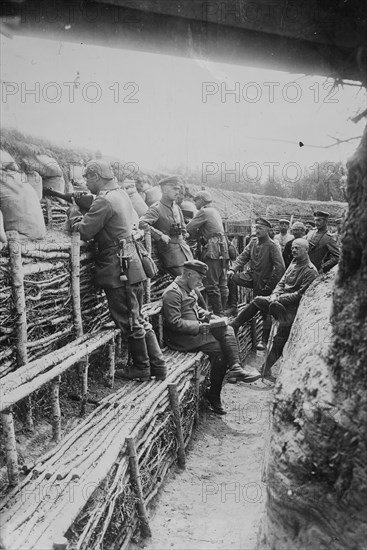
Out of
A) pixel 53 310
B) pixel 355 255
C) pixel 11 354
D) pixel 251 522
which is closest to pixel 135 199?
pixel 53 310

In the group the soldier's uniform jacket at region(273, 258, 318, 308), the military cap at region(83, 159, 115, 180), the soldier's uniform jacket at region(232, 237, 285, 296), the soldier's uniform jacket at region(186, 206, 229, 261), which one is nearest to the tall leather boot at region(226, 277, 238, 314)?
the soldier's uniform jacket at region(232, 237, 285, 296)

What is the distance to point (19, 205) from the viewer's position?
3.91 metres

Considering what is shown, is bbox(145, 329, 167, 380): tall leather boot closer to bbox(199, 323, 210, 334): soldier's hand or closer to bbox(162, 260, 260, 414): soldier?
bbox(162, 260, 260, 414): soldier

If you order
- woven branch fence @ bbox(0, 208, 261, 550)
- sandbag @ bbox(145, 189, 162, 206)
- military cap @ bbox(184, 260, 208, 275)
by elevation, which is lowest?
A: woven branch fence @ bbox(0, 208, 261, 550)

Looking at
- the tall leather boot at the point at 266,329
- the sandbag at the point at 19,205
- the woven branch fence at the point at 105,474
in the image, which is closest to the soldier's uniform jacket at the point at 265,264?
the tall leather boot at the point at 266,329

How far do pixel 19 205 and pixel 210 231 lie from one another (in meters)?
3.67

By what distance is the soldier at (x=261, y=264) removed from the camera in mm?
7148

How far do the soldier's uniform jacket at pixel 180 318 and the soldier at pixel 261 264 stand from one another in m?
2.13

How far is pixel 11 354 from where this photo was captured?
3.37 m

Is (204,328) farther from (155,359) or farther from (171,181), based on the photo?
(171,181)

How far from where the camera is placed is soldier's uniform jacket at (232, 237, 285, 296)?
7.13 m

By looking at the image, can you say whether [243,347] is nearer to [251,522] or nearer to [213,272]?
[213,272]

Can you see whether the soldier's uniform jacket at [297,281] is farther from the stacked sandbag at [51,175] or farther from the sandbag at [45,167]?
the sandbag at [45,167]

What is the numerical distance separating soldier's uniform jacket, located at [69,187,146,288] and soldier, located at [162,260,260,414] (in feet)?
3.35
